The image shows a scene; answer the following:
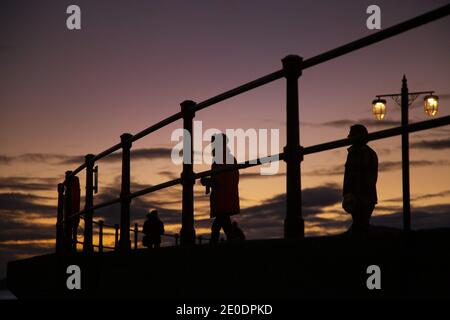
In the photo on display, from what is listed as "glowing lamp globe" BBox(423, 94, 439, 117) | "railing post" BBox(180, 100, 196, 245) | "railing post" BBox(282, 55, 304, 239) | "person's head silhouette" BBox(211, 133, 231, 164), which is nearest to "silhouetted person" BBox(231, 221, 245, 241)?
"person's head silhouette" BBox(211, 133, 231, 164)

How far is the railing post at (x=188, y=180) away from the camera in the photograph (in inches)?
251

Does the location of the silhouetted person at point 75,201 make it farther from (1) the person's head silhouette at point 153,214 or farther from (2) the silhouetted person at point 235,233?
(1) the person's head silhouette at point 153,214

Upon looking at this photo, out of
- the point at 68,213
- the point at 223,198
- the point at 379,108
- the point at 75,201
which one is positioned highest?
the point at 379,108

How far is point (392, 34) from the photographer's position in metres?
4.09

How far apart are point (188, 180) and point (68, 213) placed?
228 inches

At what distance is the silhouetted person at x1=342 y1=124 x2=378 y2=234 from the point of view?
7000mm

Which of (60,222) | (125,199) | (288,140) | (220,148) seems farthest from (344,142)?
(60,222)

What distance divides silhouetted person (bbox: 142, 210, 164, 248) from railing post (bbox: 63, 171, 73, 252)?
25.5ft

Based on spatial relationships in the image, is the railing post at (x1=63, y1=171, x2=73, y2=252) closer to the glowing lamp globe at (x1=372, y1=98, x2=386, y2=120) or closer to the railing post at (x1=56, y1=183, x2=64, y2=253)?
the railing post at (x1=56, y1=183, x2=64, y2=253)

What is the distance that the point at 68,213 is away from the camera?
11.7 metres

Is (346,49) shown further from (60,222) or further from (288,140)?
(60,222)
